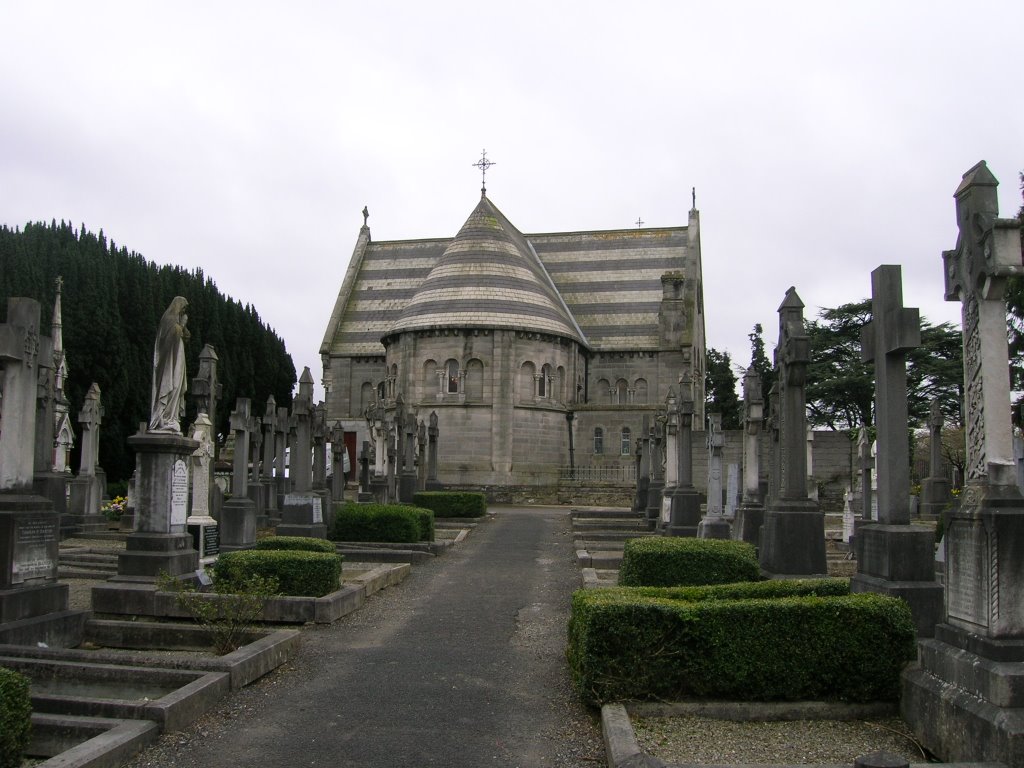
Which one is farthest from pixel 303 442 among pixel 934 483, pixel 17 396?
pixel 934 483

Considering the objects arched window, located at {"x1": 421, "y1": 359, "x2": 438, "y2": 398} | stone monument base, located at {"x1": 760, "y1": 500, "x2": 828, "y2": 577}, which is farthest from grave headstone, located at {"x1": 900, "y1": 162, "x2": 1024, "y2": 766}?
arched window, located at {"x1": 421, "y1": 359, "x2": 438, "y2": 398}

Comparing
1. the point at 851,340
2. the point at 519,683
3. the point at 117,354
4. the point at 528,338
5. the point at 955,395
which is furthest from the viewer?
the point at 851,340

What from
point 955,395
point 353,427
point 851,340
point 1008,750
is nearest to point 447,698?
point 1008,750

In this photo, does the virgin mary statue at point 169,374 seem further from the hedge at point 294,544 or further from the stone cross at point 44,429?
the stone cross at point 44,429

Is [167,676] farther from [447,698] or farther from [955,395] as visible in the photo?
[955,395]

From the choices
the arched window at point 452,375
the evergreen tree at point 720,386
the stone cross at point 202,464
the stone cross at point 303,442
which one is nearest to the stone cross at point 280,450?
the stone cross at point 303,442

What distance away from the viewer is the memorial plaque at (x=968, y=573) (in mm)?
5750

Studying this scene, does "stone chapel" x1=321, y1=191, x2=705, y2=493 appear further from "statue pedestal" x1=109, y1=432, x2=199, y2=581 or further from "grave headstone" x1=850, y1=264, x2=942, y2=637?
"grave headstone" x1=850, y1=264, x2=942, y2=637

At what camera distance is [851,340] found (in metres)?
52.7

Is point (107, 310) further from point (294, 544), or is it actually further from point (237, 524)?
point (294, 544)

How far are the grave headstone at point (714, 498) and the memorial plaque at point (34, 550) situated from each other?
38.1 feet

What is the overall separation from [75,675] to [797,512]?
28.1 ft

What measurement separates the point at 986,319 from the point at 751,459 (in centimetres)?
1079

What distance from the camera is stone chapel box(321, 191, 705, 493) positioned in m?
41.4
